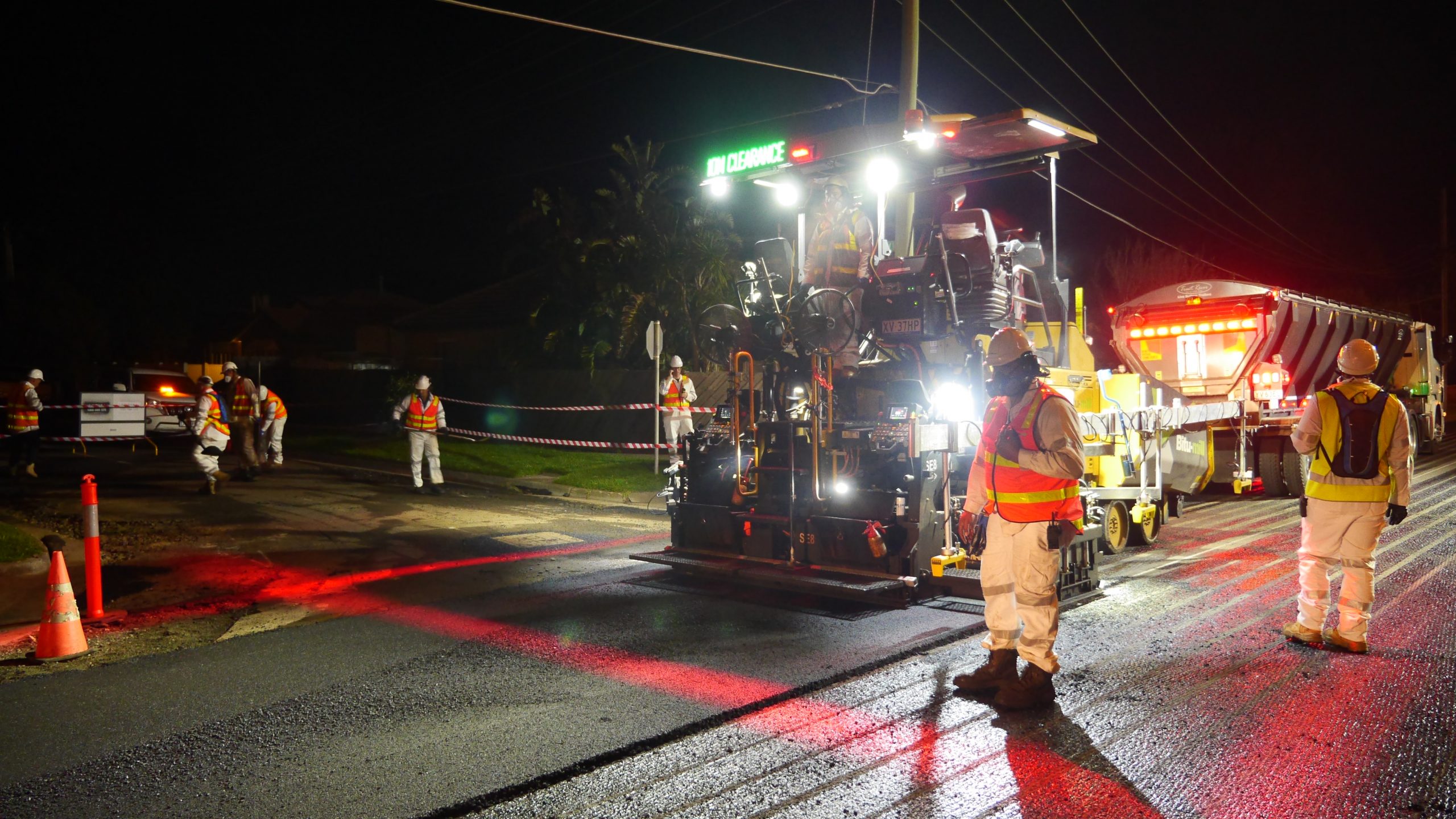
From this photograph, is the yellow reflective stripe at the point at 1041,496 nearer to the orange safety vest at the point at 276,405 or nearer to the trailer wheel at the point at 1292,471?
the trailer wheel at the point at 1292,471

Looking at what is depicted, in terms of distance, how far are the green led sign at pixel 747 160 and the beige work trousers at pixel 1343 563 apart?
15.4ft

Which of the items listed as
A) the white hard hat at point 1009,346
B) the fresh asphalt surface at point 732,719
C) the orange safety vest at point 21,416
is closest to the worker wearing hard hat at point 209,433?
the orange safety vest at point 21,416

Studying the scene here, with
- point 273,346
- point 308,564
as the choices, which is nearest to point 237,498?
point 308,564

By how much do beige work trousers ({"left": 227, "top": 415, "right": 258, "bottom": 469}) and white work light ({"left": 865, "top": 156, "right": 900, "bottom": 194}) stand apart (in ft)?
35.8

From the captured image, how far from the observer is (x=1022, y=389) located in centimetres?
512

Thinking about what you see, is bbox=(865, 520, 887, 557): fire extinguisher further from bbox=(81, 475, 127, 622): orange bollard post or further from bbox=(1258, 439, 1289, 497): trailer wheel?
bbox=(1258, 439, 1289, 497): trailer wheel

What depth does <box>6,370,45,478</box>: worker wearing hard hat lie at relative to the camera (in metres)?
14.7

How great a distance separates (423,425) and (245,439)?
10.1 ft

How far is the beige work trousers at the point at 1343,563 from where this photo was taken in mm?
5816

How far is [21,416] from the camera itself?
1468 cm

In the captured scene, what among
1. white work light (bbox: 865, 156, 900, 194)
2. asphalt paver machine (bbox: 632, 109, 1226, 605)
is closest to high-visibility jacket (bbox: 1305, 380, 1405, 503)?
asphalt paver machine (bbox: 632, 109, 1226, 605)

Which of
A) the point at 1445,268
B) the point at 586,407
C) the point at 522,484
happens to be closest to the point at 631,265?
the point at 586,407

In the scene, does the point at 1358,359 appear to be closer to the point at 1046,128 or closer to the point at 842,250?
the point at 1046,128

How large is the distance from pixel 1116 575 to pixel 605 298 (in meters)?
16.8
